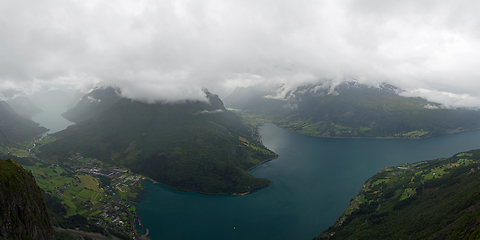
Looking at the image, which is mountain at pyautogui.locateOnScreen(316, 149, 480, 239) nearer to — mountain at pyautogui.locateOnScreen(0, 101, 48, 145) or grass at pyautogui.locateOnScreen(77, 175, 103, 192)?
grass at pyautogui.locateOnScreen(77, 175, 103, 192)

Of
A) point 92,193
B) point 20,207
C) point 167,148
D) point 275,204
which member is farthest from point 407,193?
point 92,193

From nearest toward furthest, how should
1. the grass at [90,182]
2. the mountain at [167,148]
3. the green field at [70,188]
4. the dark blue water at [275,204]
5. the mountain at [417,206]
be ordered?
the mountain at [417,206], the dark blue water at [275,204], the green field at [70,188], the grass at [90,182], the mountain at [167,148]

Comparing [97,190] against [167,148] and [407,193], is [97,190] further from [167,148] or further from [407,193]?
[407,193]

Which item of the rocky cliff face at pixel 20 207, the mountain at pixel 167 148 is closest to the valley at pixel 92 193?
the mountain at pixel 167 148

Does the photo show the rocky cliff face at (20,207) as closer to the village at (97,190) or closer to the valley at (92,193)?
the valley at (92,193)

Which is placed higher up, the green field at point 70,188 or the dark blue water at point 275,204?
the green field at point 70,188

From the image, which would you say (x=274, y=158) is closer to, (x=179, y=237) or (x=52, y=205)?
(x=179, y=237)

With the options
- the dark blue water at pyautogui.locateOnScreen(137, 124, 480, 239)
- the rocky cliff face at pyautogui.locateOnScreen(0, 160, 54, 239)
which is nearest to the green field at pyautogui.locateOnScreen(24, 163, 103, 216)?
the dark blue water at pyautogui.locateOnScreen(137, 124, 480, 239)
